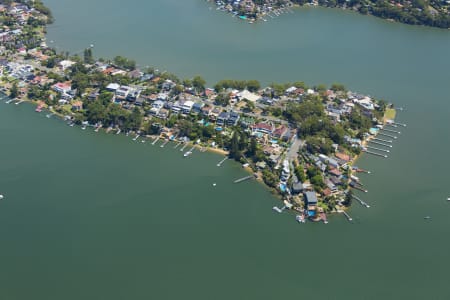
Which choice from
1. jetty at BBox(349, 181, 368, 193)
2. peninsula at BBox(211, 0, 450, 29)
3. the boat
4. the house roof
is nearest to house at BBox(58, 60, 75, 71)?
peninsula at BBox(211, 0, 450, 29)

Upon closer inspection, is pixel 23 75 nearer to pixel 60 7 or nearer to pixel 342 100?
pixel 60 7

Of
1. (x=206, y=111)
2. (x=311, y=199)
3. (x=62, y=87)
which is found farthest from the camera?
(x=62, y=87)

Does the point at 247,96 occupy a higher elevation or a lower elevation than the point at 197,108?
higher

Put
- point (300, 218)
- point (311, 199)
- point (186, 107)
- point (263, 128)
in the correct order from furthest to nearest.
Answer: point (186, 107) → point (263, 128) → point (311, 199) → point (300, 218)

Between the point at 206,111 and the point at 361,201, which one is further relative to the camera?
the point at 206,111

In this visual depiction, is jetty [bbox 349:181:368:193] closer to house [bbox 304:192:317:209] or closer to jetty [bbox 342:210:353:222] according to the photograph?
jetty [bbox 342:210:353:222]

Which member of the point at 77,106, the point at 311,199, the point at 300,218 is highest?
the point at 311,199

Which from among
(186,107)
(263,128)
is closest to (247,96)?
(263,128)

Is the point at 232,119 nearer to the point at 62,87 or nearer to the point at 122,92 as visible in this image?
the point at 122,92
